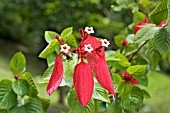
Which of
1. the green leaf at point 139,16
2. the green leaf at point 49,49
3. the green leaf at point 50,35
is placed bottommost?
the green leaf at point 49,49

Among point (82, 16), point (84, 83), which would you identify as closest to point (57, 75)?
point (84, 83)

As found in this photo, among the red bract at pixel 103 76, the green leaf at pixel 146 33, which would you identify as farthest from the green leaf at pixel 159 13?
the red bract at pixel 103 76

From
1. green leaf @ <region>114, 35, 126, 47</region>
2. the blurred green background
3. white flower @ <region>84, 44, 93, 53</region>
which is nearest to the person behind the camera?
A: white flower @ <region>84, 44, 93, 53</region>

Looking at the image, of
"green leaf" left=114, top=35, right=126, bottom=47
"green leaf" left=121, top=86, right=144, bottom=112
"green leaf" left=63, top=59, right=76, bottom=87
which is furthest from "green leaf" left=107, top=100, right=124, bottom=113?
"green leaf" left=114, top=35, right=126, bottom=47

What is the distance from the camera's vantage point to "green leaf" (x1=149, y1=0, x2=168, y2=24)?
0.86 metres

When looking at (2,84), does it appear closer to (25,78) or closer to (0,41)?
(25,78)

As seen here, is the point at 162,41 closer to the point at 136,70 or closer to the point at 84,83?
the point at 136,70

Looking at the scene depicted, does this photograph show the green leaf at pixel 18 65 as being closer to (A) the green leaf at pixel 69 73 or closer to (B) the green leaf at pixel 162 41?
(A) the green leaf at pixel 69 73

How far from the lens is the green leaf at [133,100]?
34.2 inches

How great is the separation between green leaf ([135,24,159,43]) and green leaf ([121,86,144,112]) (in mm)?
116

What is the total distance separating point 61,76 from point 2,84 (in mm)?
191

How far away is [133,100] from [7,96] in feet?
0.91

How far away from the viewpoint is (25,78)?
0.85 m

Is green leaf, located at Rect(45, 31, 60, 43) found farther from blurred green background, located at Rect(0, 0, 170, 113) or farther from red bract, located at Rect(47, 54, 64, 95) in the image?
red bract, located at Rect(47, 54, 64, 95)
